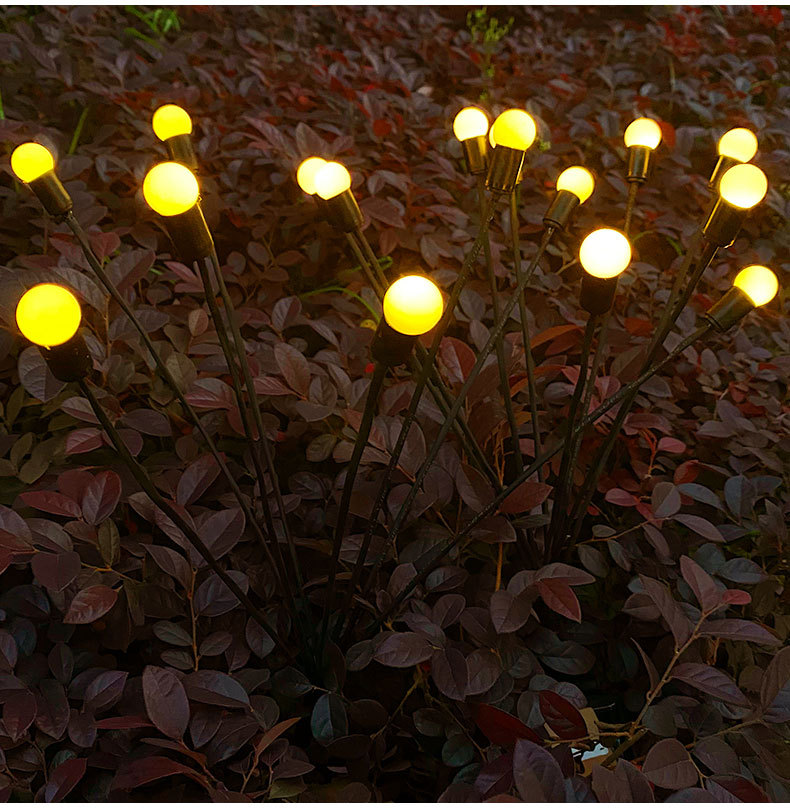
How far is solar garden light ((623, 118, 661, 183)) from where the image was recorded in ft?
3.01

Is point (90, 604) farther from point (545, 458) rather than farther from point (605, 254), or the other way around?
point (605, 254)

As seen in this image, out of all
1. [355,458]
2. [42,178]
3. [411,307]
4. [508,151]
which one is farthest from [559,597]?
[42,178]

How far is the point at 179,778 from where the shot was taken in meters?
0.76

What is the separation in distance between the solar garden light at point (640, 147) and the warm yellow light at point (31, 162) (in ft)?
2.45

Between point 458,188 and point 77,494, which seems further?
point 458,188

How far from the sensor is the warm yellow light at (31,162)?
2.35ft

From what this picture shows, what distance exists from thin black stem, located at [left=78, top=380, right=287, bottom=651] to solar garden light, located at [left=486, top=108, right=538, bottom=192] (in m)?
0.48

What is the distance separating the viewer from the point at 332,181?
75 cm

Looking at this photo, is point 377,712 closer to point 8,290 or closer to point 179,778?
point 179,778

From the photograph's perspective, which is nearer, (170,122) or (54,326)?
(54,326)

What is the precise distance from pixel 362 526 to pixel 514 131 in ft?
1.80

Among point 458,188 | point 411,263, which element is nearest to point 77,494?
point 411,263

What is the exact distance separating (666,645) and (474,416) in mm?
377

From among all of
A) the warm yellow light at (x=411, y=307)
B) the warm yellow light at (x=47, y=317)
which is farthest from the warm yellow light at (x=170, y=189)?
A: the warm yellow light at (x=411, y=307)
